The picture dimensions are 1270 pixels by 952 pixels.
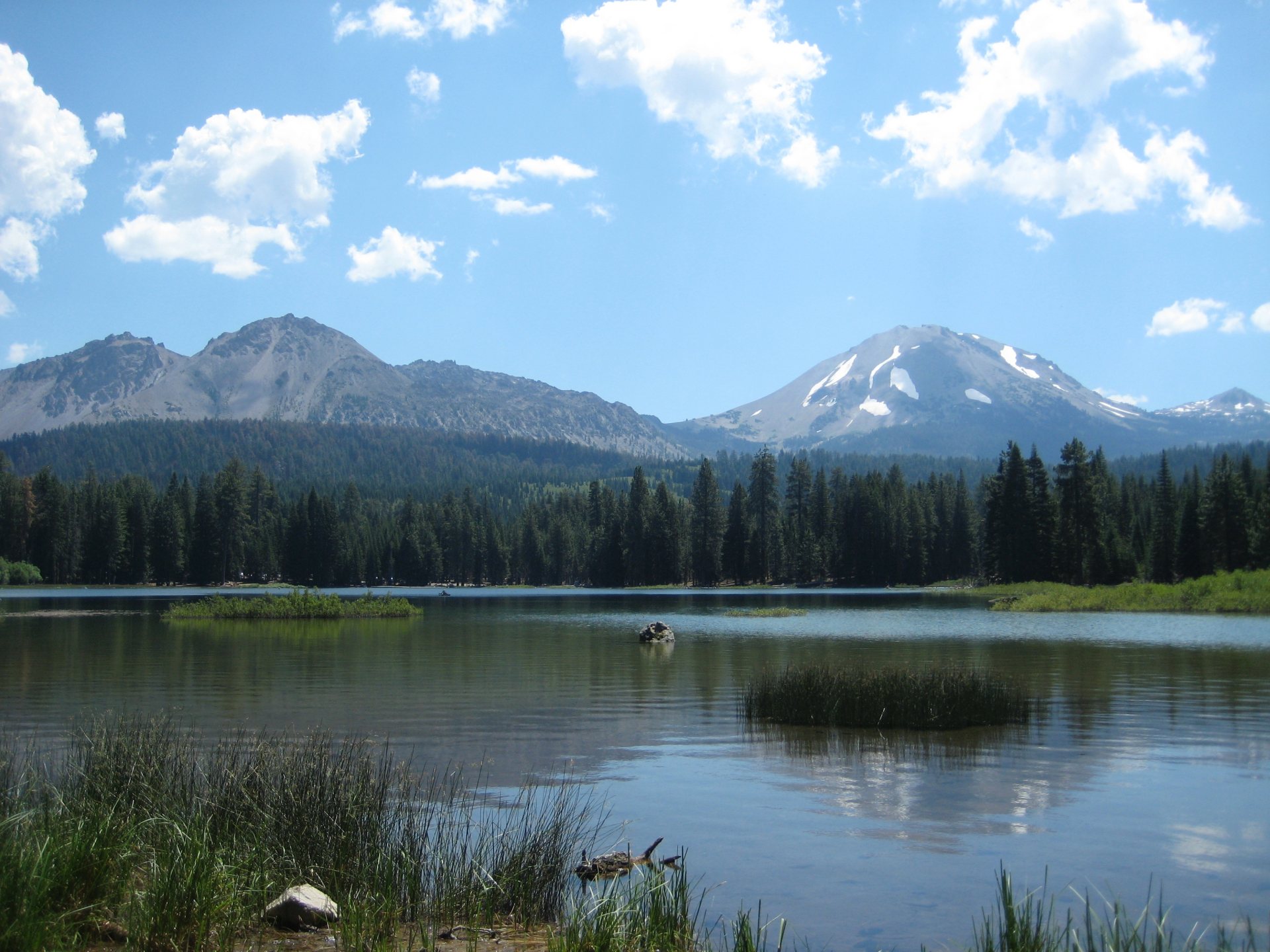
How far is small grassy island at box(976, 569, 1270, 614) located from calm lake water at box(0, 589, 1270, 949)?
1833 cm

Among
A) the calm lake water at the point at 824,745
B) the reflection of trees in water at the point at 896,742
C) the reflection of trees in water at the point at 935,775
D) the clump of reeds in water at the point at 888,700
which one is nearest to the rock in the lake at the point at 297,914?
the calm lake water at the point at 824,745

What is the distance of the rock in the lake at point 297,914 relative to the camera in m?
9.17

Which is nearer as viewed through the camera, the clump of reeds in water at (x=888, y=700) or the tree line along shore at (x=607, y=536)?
the clump of reeds in water at (x=888, y=700)

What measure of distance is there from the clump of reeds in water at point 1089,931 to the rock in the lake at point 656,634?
35541mm

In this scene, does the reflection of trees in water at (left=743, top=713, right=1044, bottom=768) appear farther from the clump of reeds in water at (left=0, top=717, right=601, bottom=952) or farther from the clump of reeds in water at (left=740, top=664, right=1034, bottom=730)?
the clump of reeds in water at (left=0, top=717, right=601, bottom=952)

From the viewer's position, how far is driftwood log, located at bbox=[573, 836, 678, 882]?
1145cm

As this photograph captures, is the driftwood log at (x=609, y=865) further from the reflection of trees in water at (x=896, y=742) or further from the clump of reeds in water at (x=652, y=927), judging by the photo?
the reflection of trees in water at (x=896, y=742)

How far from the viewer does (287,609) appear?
70.1 metres

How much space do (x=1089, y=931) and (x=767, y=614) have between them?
65.8 meters

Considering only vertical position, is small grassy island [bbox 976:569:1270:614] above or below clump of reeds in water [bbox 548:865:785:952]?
below

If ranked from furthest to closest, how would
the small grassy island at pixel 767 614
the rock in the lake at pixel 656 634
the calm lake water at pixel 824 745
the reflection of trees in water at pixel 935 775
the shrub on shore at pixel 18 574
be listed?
the shrub on shore at pixel 18 574, the small grassy island at pixel 767 614, the rock in the lake at pixel 656 634, the reflection of trees in water at pixel 935 775, the calm lake water at pixel 824 745

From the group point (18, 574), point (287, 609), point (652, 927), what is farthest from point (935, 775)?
point (18, 574)

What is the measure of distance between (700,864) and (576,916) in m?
4.36

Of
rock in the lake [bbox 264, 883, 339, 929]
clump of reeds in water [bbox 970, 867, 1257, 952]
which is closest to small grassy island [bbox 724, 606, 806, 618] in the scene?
clump of reeds in water [bbox 970, 867, 1257, 952]
